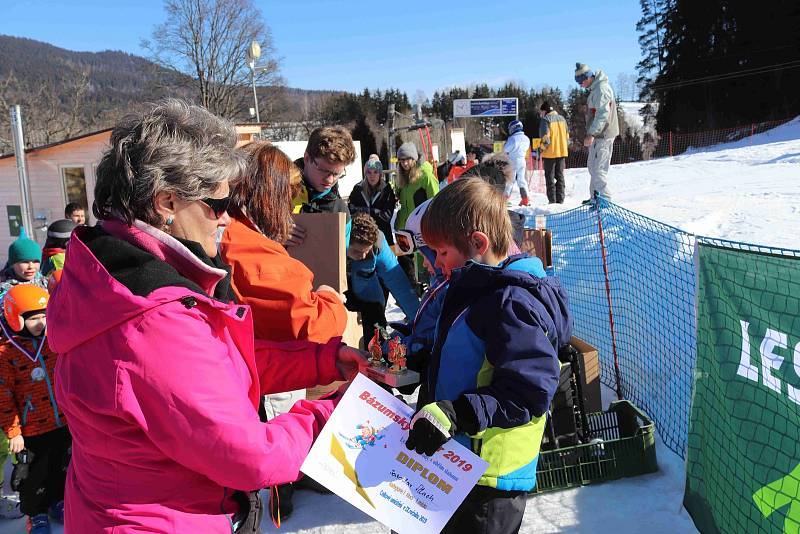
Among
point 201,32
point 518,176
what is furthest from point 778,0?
point 201,32

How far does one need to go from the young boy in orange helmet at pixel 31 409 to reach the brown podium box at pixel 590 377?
327 centimetres

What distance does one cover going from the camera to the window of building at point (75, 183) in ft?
47.6

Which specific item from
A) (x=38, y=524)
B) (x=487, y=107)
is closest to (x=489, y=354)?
(x=38, y=524)

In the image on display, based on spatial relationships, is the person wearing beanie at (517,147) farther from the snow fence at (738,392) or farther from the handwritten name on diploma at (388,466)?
the handwritten name on diploma at (388,466)

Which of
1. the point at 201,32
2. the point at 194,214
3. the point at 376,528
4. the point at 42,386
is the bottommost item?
the point at 376,528

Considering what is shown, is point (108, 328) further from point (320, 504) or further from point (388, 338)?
point (320, 504)

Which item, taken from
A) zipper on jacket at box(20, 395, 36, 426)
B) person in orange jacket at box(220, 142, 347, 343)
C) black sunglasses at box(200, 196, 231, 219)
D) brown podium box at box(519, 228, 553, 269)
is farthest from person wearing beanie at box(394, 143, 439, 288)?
black sunglasses at box(200, 196, 231, 219)

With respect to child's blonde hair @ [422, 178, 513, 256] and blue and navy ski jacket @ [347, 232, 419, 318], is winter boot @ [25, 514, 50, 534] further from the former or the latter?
child's blonde hair @ [422, 178, 513, 256]

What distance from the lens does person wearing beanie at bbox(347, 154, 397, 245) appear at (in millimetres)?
6875

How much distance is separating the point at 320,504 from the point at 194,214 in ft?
8.48

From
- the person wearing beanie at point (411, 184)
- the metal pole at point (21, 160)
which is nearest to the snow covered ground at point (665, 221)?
the person wearing beanie at point (411, 184)

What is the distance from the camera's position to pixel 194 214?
1582 mm

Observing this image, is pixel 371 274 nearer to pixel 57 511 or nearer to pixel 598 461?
pixel 598 461

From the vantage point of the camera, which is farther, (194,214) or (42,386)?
(42,386)
